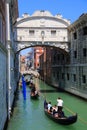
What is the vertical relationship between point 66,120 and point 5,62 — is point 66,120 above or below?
below

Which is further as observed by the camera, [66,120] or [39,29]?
[39,29]

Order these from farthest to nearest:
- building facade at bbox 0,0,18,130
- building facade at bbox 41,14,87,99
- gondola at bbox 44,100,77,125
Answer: building facade at bbox 41,14,87,99, gondola at bbox 44,100,77,125, building facade at bbox 0,0,18,130

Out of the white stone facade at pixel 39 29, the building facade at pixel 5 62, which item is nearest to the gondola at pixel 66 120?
the building facade at pixel 5 62

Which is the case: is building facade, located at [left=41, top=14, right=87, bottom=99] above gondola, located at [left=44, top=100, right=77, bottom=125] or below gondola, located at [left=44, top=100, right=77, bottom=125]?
above

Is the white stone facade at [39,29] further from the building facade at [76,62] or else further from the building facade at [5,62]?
the building facade at [5,62]

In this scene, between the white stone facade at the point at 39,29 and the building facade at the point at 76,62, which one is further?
the white stone facade at the point at 39,29

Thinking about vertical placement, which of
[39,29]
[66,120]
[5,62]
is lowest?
[66,120]

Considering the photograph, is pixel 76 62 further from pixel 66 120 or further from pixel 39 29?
pixel 66 120

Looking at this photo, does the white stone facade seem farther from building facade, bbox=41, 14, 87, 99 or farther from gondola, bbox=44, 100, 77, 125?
gondola, bbox=44, 100, 77, 125

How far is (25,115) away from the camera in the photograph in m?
16.3

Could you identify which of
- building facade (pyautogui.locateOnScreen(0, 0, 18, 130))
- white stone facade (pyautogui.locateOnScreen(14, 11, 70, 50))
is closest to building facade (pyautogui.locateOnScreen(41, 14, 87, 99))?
white stone facade (pyautogui.locateOnScreen(14, 11, 70, 50))

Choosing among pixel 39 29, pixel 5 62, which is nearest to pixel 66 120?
pixel 5 62

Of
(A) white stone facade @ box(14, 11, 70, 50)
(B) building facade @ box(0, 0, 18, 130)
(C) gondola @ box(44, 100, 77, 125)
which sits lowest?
(C) gondola @ box(44, 100, 77, 125)

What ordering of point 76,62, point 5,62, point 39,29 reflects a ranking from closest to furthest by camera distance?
1. point 5,62
2. point 76,62
3. point 39,29
